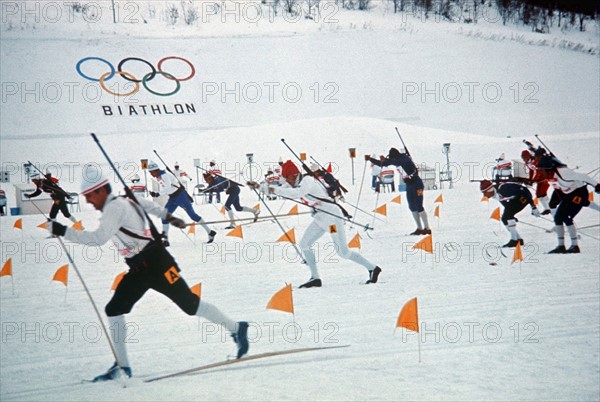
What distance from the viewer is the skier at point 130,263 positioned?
369 centimetres

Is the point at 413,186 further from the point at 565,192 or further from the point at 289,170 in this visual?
the point at 289,170

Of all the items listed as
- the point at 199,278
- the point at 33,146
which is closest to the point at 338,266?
the point at 199,278

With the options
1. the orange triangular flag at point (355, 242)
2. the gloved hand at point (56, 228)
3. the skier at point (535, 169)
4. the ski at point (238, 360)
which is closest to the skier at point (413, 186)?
the skier at point (535, 169)

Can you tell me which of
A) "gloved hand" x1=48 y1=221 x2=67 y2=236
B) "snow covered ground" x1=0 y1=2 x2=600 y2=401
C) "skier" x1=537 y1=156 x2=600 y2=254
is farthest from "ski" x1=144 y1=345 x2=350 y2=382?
"skier" x1=537 y1=156 x2=600 y2=254

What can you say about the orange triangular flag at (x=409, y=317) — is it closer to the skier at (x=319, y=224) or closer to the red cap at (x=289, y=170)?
the skier at (x=319, y=224)

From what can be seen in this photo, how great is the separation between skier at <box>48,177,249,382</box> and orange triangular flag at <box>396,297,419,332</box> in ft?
3.63

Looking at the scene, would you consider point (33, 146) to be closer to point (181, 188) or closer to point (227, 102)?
point (227, 102)

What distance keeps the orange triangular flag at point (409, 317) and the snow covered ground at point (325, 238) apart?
21 cm

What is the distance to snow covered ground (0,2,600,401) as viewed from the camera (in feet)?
13.0

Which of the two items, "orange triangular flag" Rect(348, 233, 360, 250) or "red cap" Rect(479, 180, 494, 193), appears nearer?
"orange triangular flag" Rect(348, 233, 360, 250)

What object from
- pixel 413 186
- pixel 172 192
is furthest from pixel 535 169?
pixel 172 192

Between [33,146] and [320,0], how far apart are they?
11833 mm

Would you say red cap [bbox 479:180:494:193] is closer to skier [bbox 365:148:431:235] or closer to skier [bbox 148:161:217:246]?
skier [bbox 365:148:431:235]

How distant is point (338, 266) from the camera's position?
24.1ft
